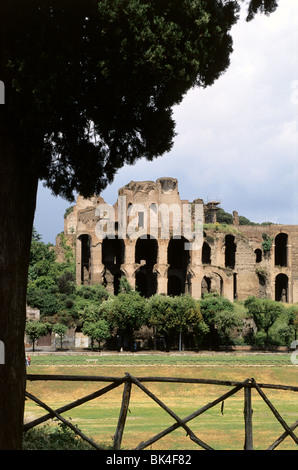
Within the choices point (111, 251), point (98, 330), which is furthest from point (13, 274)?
point (111, 251)

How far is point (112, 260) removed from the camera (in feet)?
212

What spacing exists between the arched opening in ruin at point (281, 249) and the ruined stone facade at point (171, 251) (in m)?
0.45

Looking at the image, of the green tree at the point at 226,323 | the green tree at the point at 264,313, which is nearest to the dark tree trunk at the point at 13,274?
the green tree at the point at 226,323

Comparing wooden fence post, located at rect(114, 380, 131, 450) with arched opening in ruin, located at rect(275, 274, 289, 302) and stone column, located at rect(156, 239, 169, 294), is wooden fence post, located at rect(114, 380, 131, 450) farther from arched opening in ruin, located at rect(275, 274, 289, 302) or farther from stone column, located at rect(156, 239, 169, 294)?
arched opening in ruin, located at rect(275, 274, 289, 302)

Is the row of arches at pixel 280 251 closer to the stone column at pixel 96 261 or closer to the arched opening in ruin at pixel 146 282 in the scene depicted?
the arched opening in ruin at pixel 146 282

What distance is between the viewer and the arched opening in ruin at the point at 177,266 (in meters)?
64.3

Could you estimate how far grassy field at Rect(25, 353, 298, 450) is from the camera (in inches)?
663

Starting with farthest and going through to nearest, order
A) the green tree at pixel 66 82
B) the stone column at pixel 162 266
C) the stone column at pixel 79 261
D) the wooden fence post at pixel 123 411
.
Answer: the stone column at pixel 79 261 < the stone column at pixel 162 266 < the wooden fence post at pixel 123 411 < the green tree at pixel 66 82

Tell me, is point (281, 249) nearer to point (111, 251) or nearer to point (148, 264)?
point (148, 264)

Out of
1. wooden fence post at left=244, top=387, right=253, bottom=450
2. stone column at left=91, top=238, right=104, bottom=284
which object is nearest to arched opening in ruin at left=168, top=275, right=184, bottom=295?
stone column at left=91, top=238, right=104, bottom=284

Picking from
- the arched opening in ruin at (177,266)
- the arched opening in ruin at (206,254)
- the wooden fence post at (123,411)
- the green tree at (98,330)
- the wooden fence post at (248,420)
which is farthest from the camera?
the arched opening in ruin at (206,254)

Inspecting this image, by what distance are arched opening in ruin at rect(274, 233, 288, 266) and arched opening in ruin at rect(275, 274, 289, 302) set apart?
171 centimetres

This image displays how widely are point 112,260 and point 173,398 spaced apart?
3665 cm

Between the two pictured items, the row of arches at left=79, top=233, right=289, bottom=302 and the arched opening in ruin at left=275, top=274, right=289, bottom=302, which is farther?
the arched opening in ruin at left=275, top=274, right=289, bottom=302
